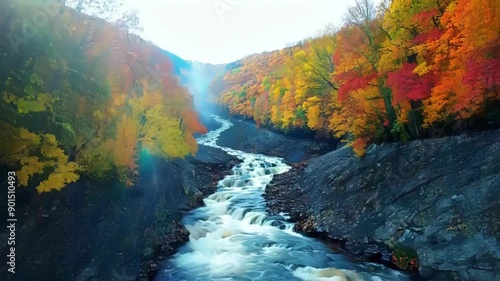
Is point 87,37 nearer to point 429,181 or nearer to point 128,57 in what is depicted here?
point 128,57

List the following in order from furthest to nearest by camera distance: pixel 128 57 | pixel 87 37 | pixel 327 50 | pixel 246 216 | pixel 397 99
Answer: pixel 327 50 → pixel 246 216 → pixel 397 99 → pixel 128 57 → pixel 87 37

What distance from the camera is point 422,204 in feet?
47.6

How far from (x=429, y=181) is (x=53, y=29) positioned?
16.5 m

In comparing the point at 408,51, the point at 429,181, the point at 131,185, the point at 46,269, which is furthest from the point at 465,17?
the point at 46,269

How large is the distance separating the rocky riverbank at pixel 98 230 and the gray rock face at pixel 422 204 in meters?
8.09

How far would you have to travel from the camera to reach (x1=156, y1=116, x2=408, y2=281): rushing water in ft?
45.3

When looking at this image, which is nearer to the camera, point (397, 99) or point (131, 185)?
point (131, 185)

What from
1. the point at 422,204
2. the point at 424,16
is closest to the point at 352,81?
the point at 424,16

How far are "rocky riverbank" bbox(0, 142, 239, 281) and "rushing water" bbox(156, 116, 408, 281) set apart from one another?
1.23 meters

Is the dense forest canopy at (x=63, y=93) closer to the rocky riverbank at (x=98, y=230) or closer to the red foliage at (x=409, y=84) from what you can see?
the rocky riverbank at (x=98, y=230)

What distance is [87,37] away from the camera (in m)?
12.0

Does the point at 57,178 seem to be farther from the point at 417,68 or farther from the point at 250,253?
the point at 417,68

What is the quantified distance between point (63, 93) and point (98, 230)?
18.6 feet

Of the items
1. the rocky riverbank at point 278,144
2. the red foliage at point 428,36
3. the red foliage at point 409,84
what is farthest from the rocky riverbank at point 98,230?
the rocky riverbank at point 278,144
